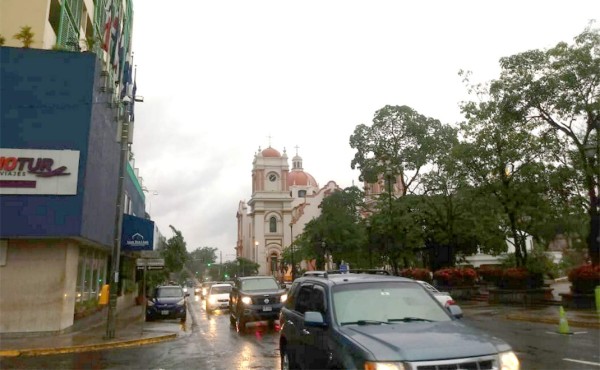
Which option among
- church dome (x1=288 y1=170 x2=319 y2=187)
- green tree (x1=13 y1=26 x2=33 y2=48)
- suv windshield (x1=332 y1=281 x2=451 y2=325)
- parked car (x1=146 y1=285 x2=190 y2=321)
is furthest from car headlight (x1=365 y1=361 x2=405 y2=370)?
church dome (x1=288 y1=170 x2=319 y2=187)

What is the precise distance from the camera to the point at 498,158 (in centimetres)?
2830

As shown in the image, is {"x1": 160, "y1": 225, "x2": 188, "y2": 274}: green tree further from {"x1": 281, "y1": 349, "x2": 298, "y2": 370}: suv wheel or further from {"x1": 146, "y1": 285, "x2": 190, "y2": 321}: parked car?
{"x1": 281, "y1": 349, "x2": 298, "y2": 370}: suv wheel

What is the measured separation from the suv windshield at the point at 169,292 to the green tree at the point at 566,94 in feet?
62.3

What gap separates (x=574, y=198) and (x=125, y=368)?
23.3m

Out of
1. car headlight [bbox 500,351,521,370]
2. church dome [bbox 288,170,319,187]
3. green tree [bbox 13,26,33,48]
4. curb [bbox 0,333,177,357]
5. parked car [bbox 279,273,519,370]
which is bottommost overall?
curb [bbox 0,333,177,357]

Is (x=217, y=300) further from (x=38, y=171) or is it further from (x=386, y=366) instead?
(x=386, y=366)

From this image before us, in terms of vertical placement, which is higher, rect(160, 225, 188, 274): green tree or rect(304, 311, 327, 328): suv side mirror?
rect(160, 225, 188, 274): green tree

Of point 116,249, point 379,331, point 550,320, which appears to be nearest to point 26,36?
point 116,249

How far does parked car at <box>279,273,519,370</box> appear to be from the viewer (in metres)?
4.96

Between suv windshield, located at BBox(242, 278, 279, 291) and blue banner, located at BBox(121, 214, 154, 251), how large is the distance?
6.73 metres

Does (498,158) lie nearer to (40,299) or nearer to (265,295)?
(265,295)

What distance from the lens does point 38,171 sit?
15648 millimetres

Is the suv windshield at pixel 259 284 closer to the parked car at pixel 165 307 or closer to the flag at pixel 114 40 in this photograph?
the parked car at pixel 165 307

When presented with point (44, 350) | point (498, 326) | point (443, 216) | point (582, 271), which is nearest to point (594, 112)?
point (582, 271)
